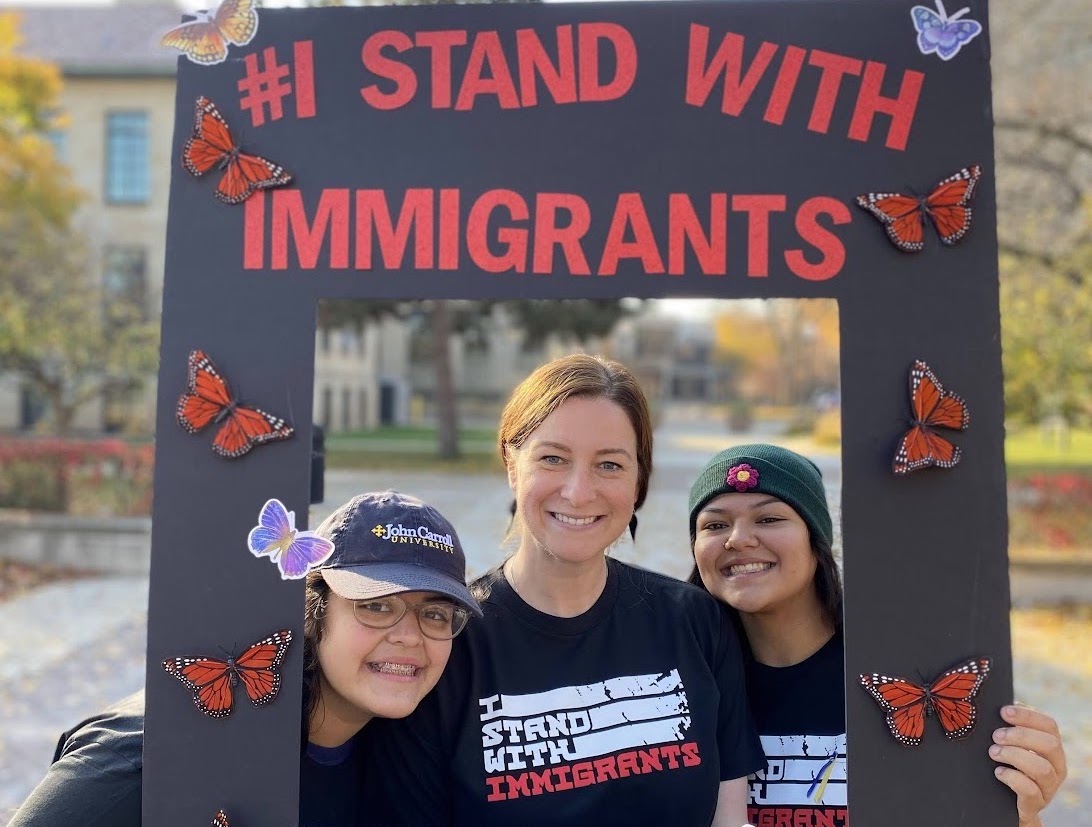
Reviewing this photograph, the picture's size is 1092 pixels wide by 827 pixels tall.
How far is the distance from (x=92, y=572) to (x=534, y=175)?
9886 millimetres

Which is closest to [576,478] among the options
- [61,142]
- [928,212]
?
[928,212]

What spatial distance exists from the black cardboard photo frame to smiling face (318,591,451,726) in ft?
0.26

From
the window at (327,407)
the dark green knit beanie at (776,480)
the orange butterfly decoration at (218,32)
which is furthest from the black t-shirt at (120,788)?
the orange butterfly decoration at (218,32)

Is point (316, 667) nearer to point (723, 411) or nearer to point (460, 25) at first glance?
point (460, 25)

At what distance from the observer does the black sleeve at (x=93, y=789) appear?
1.71 m

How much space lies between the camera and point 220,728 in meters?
1.71

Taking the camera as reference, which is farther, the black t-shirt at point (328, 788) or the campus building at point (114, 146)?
the campus building at point (114, 146)

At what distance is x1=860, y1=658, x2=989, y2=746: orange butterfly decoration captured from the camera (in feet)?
5.42

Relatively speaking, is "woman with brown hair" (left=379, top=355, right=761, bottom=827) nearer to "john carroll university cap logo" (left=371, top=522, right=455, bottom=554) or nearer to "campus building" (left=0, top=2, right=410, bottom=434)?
"john carroll university cap logo" (left=371, top=522, right=455, bottom=554)

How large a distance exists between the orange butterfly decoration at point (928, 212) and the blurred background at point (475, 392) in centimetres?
18

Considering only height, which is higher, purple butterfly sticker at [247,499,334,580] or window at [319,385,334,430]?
window at [319,385,334,430]

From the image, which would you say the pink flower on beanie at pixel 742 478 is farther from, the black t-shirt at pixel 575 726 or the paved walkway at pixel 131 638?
the paved walkway at pixel 131 638

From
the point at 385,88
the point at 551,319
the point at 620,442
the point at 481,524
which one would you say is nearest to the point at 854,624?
the point at 620,442

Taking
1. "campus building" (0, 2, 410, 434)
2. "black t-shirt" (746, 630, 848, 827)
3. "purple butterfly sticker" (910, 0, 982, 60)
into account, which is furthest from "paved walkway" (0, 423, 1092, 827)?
"campus building" (0, 2, 410, 434)
